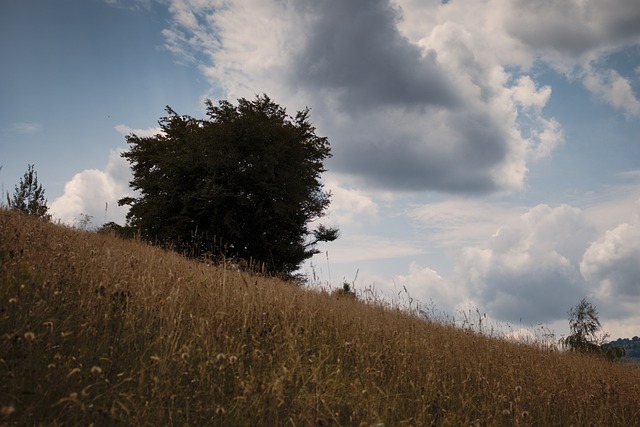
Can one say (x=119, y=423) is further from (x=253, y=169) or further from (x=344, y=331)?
(x=253, y=169)

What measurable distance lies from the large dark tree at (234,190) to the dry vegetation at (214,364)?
1076 centimetres

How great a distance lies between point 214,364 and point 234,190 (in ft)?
51.4

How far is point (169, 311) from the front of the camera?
5.05m

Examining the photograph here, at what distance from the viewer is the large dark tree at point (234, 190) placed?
18859mm

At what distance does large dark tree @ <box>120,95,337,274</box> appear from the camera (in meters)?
18.9

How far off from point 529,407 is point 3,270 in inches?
264

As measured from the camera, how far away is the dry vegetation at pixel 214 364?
3410mm

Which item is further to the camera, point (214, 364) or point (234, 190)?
point (234, 190)

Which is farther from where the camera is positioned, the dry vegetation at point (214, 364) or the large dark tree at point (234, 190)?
the large dark tree at point (234, 190)

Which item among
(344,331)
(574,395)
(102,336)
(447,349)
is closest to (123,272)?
(102,336)

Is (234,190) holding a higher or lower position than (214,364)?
higher

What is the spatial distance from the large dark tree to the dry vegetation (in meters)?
10.8

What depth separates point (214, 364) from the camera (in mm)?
3877

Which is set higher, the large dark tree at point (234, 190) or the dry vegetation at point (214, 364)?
the large dark tree at point (234, 190)
